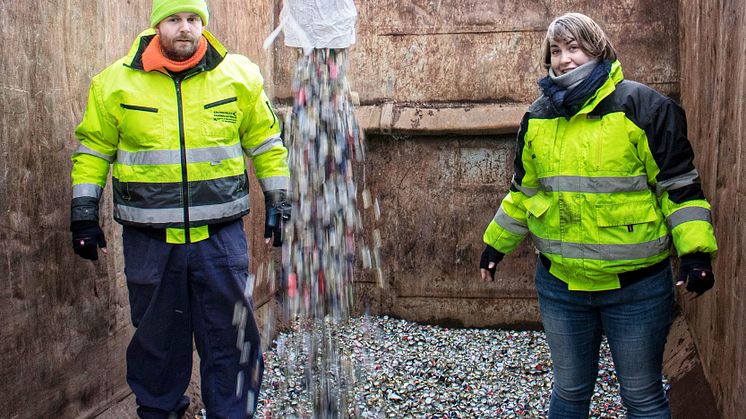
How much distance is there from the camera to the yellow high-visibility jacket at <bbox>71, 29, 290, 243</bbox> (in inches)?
109

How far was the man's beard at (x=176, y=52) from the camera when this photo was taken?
2.81 m

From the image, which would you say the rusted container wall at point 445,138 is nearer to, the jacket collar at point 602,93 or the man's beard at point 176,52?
the man's beard at point 176,52

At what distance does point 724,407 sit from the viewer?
2900 millimetres

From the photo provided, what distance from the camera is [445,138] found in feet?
17.1

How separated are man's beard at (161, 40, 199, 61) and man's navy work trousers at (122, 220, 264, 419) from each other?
652 millimetres

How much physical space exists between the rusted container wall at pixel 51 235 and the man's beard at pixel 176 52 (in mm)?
408

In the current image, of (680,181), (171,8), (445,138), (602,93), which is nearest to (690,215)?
(680,181)

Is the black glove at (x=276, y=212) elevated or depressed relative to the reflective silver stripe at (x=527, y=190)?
depressed

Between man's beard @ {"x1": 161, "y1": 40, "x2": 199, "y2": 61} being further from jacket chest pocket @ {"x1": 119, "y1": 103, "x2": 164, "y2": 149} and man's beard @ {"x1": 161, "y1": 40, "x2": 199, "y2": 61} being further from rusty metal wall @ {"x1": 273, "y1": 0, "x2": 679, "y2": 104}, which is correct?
rusty metal wall @ {"x1": 273, "y1": 0, "x2": 679, "y2": 104}

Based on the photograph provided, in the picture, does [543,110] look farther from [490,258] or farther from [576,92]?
[490,258]

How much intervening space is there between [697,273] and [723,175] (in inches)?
42.2

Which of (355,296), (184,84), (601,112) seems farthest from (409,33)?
(601,112)

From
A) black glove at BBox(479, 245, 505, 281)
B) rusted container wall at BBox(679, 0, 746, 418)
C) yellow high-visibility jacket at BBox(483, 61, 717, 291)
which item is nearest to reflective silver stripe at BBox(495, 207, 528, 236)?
black glove at BBox(479, 245, 505, 281)

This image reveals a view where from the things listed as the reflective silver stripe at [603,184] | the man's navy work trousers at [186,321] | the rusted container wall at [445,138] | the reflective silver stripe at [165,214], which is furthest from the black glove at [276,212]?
the rusted container wall at [445,138]
